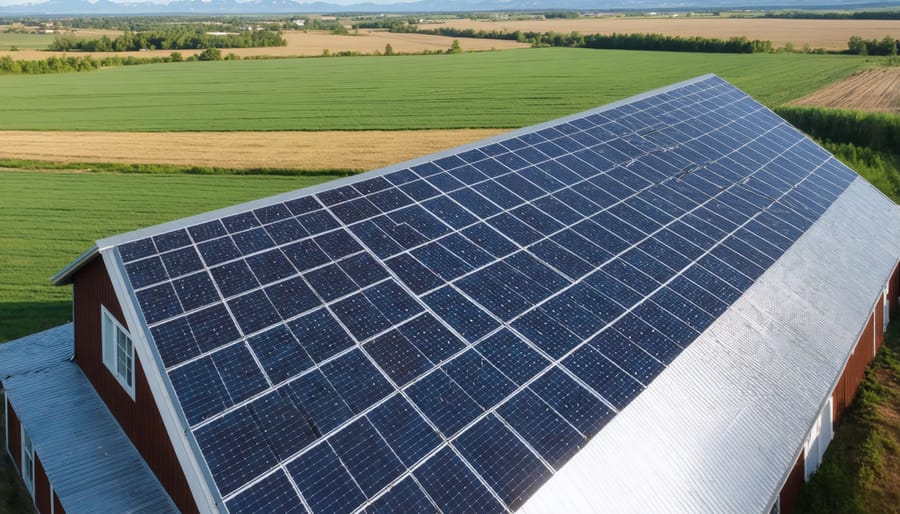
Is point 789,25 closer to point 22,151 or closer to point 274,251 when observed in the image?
point 22,151

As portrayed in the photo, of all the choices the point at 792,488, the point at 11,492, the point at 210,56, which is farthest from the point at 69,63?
the point at 792,488

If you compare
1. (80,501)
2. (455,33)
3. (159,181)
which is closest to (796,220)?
→ (80,501)

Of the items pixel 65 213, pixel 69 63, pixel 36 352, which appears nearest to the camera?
pixel 36 352

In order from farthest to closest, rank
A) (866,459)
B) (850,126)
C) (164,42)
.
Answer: (164,42)
(850,126)
(866,459)

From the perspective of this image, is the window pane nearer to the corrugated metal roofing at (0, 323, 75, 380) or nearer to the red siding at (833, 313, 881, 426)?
the corrugated metal roofing at (0, 323, 75, 380)

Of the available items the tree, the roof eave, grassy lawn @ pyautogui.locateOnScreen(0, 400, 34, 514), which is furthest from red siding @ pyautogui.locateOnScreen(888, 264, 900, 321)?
the tree

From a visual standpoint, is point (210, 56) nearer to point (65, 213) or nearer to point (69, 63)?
point (69, 63)

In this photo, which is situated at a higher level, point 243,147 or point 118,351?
point 118,351

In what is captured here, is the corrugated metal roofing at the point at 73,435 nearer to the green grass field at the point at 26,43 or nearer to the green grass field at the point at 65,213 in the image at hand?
the green grass field at the point at 65,213
